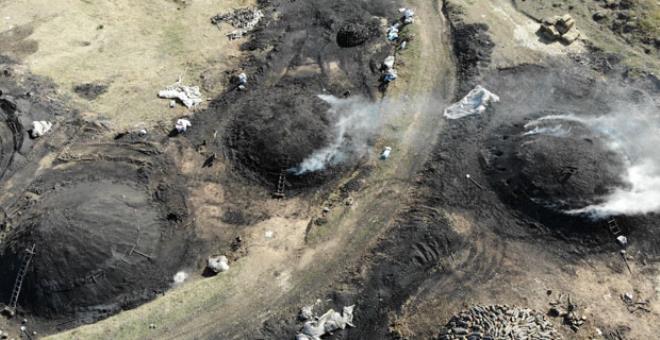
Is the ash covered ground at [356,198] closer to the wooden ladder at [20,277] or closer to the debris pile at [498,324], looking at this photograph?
the debris pile at [498,324]

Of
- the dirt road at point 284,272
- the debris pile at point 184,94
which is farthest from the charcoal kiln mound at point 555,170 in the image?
the debris pile at point 184,94

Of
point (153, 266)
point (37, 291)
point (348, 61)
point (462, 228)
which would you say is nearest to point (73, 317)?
point (37, 291)

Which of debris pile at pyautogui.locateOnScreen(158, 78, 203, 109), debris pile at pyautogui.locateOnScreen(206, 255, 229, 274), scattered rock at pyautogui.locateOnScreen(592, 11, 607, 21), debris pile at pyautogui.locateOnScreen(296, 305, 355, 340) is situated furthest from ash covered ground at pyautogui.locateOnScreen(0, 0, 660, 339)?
scattered rock at pyautogui.locateOnScreen(592, 11, 607, 21)

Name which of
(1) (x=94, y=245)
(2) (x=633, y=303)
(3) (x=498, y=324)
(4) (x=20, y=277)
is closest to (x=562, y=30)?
(2) (x=633, y=303)

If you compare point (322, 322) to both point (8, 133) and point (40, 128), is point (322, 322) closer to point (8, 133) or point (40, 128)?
point (40, 128)

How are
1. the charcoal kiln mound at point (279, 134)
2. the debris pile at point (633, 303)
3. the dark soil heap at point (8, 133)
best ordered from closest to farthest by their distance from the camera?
the debris pile at point (633, 303) → the charcoal kiln mound at point (279, 134) → the dark soil heap at point (8, 133)

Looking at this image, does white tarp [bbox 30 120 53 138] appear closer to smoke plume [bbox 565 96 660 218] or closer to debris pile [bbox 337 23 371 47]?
debris pile [bbox 337 23 371 47]
